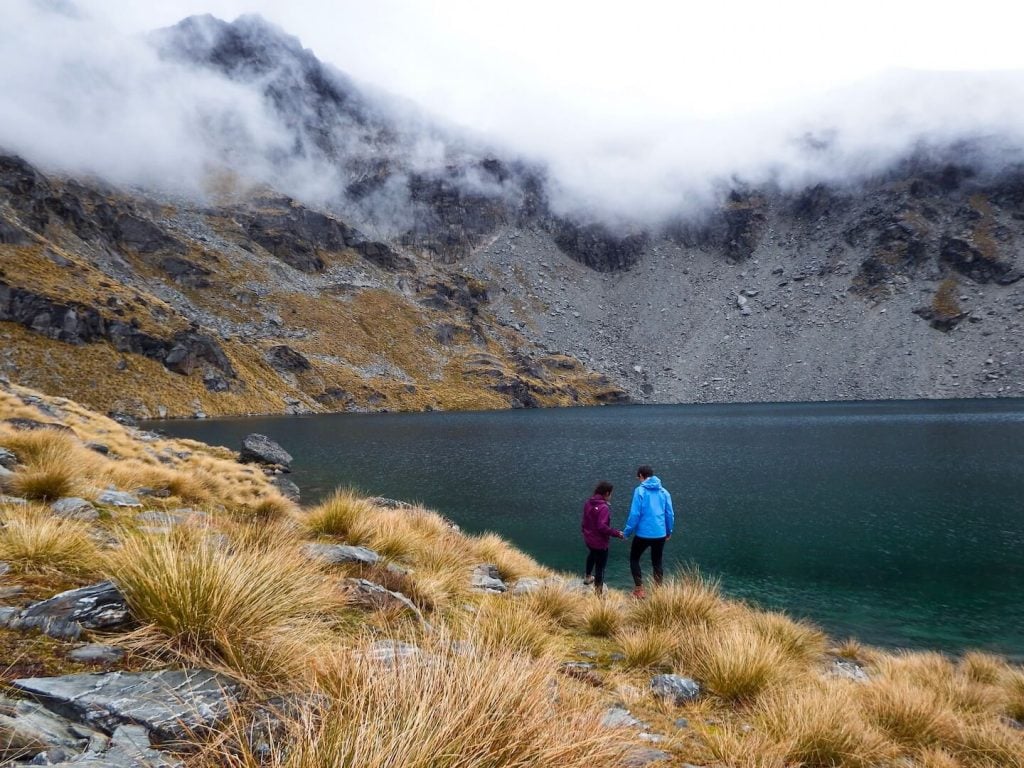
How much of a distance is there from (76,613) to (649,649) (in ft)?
18.9

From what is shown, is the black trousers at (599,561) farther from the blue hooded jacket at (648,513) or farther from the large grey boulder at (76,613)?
the large grey boulder at (76,613)

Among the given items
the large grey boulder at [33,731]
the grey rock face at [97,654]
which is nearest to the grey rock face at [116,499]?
the grey rock face at [97,654]

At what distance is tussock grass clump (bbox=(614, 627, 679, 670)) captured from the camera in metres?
6.36

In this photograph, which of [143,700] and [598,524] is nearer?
[143,700]

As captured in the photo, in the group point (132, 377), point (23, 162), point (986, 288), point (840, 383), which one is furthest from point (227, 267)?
point (986, 288)

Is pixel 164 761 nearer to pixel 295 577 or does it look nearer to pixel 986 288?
pixel 295 577

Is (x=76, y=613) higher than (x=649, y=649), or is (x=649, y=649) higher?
(x=76, y=613)

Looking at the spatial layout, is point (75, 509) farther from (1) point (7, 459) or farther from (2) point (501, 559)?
(2) point (501, 559)

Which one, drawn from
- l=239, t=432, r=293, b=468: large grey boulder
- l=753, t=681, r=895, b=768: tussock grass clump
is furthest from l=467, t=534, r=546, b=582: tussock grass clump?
l=239, t=432, r=293, b=468: large grey boulder

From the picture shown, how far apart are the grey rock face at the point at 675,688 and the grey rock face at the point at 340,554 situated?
4.05 m

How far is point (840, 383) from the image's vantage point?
156 meters

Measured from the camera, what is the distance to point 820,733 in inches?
178

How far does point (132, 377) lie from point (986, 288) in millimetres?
227650

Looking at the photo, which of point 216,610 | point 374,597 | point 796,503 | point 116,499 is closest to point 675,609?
point 374,597
